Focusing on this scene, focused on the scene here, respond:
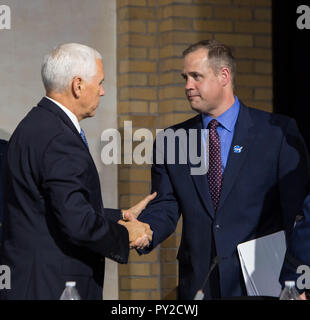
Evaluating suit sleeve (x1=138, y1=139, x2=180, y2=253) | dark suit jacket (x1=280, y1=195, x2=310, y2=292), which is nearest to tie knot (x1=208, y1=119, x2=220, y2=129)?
suit sleeve (x1=138, y1=139, x2=180, y2=253)

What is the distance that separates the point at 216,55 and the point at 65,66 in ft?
3.31

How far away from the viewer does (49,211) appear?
10.5 ft

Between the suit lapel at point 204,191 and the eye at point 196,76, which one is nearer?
the suit lapel at point 204,191

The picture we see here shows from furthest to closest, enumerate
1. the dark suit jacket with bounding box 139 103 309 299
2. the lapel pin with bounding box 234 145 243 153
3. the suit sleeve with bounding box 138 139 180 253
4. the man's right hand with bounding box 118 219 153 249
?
the suit sleeve with bounding box 138 139 180 253 < the lapel pin with bounding box 234 145 243 153 < the dark suit jacket with bounding box 139 103 309 299 < the man's right hand with bounding box 118 219 153 249

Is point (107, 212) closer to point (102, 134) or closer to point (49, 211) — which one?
point (49, 211)

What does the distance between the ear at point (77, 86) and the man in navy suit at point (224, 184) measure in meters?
0.75

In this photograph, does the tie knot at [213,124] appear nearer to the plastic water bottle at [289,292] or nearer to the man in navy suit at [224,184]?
the man in navy suit at [224,184]

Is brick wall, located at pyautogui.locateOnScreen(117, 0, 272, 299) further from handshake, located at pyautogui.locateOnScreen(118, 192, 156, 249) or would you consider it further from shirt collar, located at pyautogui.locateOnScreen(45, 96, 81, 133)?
shirt collar, located at pyautogui.locateOnScreen(45, 96, 81, 133)

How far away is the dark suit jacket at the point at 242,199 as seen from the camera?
379cm

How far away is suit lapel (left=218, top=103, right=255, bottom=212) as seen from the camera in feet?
12.6

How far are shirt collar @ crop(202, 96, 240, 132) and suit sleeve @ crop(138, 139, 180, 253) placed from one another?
1.10 ft

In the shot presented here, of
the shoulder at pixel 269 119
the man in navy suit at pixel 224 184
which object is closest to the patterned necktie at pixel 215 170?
the man in navy suit at pixel 224 184

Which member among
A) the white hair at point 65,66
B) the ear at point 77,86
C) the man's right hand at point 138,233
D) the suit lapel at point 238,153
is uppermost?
the white hair at point 65,66
